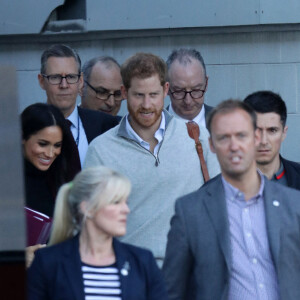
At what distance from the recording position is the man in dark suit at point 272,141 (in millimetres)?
5402

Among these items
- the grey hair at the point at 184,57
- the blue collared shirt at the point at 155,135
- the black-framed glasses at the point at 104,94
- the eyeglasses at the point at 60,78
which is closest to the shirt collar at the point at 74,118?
the eyeglasses at the point at 60,78

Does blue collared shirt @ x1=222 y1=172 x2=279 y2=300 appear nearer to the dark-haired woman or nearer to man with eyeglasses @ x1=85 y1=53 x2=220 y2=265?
man with eyeglasses @ x1=85 y1=53 x2=220 y2=265

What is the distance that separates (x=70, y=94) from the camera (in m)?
6.25

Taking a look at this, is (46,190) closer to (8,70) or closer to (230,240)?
(230,240)

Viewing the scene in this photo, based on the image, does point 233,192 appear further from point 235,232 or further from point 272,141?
point 272,141

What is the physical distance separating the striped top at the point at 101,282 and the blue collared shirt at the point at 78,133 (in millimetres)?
1916

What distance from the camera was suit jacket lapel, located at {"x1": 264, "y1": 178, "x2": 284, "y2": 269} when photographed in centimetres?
424

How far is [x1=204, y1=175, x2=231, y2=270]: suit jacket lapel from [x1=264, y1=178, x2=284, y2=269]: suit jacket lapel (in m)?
0.18

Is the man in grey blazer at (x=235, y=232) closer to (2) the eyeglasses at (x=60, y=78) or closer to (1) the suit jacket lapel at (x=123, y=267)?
(1) the suit jacket lapel at (x=123, y=267)

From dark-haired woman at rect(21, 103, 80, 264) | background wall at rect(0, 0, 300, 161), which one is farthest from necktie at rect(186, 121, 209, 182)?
background wall at rect(0, 0, 300, 161)

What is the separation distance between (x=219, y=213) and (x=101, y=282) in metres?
0.64

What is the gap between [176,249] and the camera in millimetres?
4367

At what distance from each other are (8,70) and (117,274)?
4.45ft

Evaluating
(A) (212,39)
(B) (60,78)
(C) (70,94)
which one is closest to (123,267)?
(C) (70,94)
